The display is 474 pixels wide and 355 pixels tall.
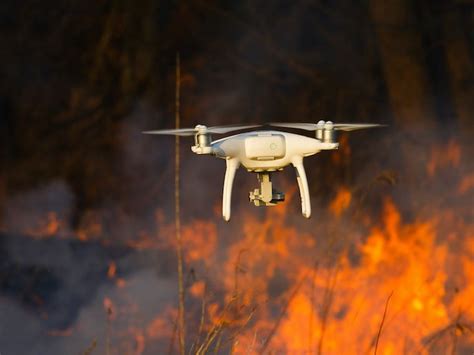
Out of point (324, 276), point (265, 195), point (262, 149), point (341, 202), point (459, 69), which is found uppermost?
point (459, 69)

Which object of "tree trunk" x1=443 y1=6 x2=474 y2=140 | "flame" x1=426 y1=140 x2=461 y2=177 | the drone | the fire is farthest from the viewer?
"tree trunk" x1=443 y1=6 x2=474 y2=140

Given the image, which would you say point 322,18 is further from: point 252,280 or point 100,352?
point 100,352

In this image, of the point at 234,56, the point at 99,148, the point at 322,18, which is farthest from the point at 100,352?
the point at 322,18

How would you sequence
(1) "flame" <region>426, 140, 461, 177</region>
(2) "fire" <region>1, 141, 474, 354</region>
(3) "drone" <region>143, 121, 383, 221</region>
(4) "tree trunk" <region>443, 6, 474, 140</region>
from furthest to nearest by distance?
(4) "tree trunk" <region>443, 6, 474, 140</region> → (1) "flame" <region>426, 140, 461, 177</region> → (2) "fire" <region>1, 141, 474, 354</region> → (3) "drone" <region>143, 121, 383, 221</region>

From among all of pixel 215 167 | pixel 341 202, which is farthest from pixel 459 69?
pixel 215 167

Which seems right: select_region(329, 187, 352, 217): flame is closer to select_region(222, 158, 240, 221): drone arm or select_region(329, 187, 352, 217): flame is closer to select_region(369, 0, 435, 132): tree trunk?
select_region(369, 0, 435, 132): tree trunk

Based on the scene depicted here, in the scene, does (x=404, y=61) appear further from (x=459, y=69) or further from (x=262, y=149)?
(x=262, y=149)

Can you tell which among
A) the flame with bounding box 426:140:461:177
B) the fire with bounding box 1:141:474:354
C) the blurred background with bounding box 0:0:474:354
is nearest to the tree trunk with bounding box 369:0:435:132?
the blurred background with bounding box 0:0:474:354

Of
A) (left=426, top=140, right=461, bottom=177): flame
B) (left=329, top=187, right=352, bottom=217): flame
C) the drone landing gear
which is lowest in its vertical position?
(left=329, top=187, right=352, bottom=217): flame

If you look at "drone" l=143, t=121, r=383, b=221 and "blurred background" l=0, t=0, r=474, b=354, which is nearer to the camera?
"drone" l=143, t=121, r=383, b=221
